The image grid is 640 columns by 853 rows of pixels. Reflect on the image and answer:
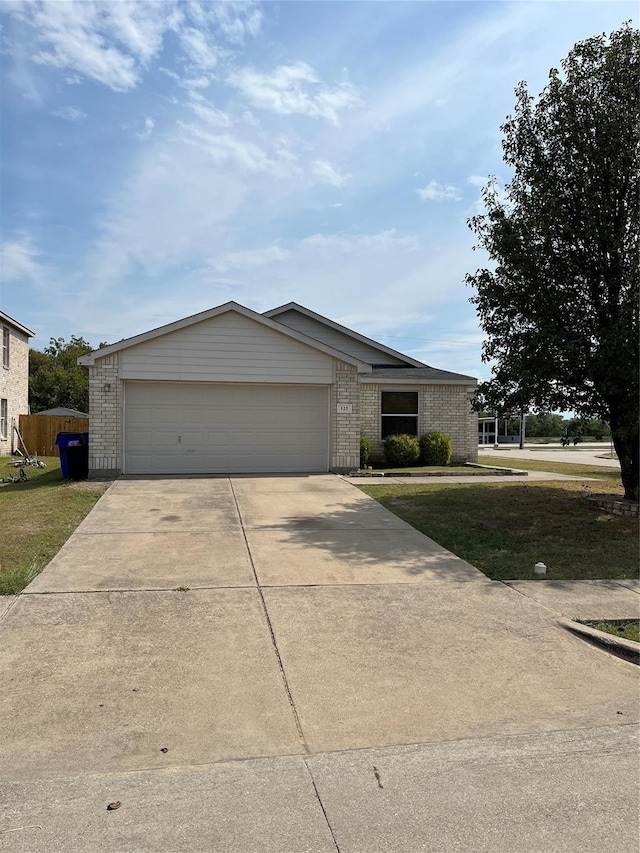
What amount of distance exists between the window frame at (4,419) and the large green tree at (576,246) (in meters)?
21.8

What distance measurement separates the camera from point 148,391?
14.7m

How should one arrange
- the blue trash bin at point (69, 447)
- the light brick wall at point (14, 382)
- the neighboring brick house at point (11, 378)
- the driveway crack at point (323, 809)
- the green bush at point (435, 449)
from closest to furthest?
the driveway crack at point (323, 809) < the blue trash bin at point (69, 447) < the green bush at point (435, 449) < the neighboring brick house at point (11, 378) < the light brick wall at point (14, 382)

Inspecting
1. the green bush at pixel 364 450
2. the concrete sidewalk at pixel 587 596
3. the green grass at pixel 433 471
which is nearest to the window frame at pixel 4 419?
the green bush at pixel 364 450

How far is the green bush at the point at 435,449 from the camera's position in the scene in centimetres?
1838

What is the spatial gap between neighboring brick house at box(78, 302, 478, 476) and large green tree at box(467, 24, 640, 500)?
552cm

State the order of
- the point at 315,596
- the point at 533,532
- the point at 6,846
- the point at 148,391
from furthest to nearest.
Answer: the point at 148,391
the point at 533,532
the point at 315,596
the point at 6,846

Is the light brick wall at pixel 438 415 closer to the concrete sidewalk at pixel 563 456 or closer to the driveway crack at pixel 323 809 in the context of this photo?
the concrete sidewalk at pixel 563 456

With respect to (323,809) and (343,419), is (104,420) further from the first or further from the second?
(323,809)

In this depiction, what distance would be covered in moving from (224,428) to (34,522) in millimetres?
6669

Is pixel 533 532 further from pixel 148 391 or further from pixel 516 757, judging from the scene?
pixel 148 391

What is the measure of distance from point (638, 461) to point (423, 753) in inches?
347

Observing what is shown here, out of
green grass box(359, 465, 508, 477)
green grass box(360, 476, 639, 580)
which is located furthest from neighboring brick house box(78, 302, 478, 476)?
green grass box(360, 476, 639, 580)


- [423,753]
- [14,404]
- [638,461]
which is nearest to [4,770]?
[423,753]

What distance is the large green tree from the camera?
972 centimetres
